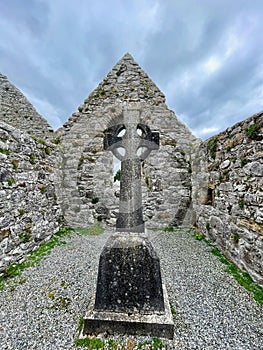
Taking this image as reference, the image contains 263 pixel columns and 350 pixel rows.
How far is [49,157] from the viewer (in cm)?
520

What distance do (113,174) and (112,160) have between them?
21.0 inches

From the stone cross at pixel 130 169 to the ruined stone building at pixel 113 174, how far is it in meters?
2.10

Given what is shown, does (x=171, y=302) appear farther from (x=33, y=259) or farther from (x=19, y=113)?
(x=19, y=113)

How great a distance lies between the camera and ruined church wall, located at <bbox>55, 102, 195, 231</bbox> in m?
5.88

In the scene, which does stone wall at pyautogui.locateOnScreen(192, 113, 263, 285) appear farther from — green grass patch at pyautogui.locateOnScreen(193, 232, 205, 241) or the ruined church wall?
the ruined church wall

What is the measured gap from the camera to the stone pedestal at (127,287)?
5.89ft

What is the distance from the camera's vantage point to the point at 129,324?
1.74m

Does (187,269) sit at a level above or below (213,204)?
below

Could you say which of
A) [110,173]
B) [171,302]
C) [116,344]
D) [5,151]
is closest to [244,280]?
[171,302]

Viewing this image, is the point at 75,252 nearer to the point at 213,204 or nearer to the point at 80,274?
the point at 80,274

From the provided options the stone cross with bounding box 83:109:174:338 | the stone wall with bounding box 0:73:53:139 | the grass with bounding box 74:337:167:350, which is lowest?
the grass with bounding box 74:337:167:350

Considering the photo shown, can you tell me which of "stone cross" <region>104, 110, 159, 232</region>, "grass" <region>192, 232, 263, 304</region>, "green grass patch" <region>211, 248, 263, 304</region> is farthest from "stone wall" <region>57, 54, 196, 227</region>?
"stone cross" <region>104, 110, 159, 232</region>

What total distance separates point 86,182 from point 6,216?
2.93m

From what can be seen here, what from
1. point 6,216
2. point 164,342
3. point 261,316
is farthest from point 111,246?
point 6,216
